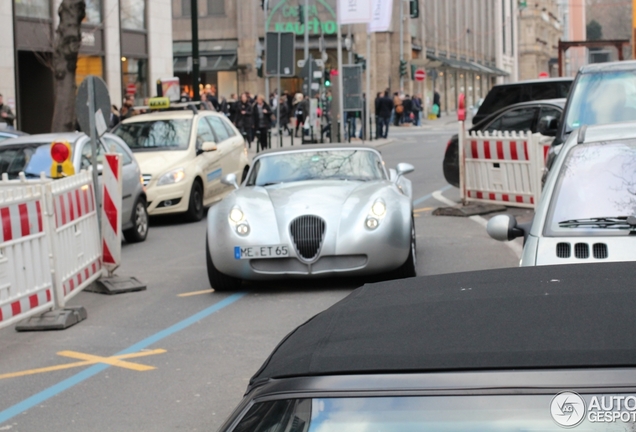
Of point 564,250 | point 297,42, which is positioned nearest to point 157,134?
point 564,250

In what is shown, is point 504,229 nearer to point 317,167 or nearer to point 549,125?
point 317,167

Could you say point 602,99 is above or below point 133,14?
below

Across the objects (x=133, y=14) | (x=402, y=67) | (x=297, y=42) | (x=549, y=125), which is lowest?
(x=549, y=125)

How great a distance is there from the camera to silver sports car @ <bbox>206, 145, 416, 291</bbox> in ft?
31.5

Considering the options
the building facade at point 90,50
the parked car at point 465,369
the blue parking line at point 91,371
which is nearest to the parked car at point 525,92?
the blue parking line at point 91,371

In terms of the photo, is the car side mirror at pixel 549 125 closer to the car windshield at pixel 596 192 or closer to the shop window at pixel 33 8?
the car windshield at pixel 596 192

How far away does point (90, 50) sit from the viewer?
3412 cm

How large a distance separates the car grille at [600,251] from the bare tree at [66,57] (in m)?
16.5

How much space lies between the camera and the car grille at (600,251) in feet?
17.5

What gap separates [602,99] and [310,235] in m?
3.61

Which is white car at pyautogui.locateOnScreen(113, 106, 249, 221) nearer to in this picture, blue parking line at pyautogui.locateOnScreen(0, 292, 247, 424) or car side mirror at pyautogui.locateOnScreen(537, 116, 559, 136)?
car side mirror at pyautogui.locateOnScreen(537, 116, 559, 136)

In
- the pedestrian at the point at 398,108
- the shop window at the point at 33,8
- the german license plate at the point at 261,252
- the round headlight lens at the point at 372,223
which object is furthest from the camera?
the pedestrian at the point at 398,108

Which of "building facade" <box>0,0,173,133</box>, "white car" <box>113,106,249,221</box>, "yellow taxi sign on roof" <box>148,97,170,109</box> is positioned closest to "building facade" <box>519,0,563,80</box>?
"building facade" <box>0,0,173,133</box>

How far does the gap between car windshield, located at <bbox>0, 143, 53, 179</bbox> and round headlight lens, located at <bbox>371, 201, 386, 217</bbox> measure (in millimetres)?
5141
